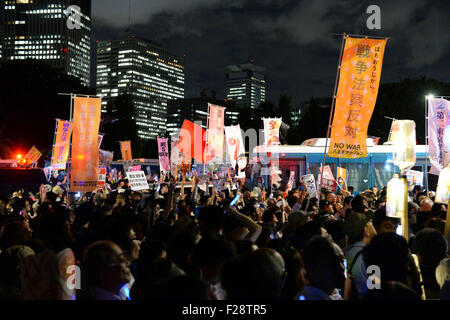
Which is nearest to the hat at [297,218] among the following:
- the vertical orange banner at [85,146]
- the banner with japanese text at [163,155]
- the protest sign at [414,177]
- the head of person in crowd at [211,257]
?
the head of person in crowd at [211,257]

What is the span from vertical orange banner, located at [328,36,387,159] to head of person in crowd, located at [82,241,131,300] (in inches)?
306

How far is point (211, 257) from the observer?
3867mm

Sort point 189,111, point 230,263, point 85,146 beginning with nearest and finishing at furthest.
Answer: point 230,263, point 85,146, point 189,111

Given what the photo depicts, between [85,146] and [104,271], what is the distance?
9096 mm

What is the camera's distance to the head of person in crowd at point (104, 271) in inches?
143

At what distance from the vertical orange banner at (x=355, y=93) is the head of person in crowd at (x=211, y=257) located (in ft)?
23.7

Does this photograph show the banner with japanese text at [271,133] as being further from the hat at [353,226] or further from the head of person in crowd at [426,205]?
the hat at [353,226]

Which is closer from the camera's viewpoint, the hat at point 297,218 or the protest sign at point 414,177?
the hat at point 297,218

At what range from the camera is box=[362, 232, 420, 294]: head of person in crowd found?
4.07 m

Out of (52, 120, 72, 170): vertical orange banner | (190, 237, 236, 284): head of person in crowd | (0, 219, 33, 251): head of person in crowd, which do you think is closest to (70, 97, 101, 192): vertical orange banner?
(52, 120, 72, 170): vertical orange banner

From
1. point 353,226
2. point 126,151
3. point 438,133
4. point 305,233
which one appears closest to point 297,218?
point 353,226

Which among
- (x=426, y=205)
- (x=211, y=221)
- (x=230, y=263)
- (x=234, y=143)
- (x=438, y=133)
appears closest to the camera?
(x=230, y=263)

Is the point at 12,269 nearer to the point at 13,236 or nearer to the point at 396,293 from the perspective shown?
the point at 13,236

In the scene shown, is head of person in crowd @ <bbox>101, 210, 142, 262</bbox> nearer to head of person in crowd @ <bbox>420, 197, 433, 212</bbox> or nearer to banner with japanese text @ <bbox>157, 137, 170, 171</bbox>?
head of person in crowd @ <bbox>420, 197, 433, 212</bbox>
